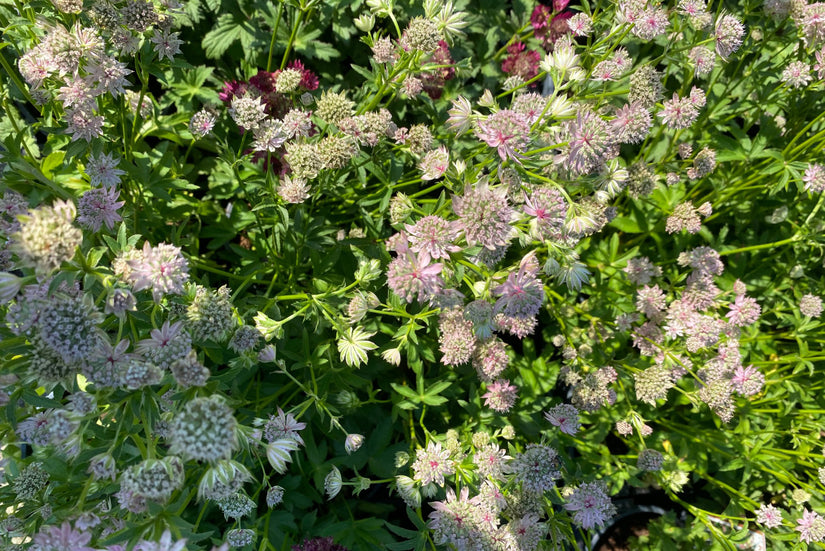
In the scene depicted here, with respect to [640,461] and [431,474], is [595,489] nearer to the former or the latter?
[640,461]

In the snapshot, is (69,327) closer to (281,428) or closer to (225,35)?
(281,428)

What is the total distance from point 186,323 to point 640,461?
214 cm

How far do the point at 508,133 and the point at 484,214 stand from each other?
0.27 metres

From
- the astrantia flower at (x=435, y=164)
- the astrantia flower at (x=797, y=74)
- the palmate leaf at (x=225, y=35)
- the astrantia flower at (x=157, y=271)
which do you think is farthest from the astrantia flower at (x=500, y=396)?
the palmate leaf at (x=225, y=35)

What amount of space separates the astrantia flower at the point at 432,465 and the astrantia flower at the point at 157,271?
1.18 metres

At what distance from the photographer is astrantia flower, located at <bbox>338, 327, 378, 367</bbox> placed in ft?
6.45

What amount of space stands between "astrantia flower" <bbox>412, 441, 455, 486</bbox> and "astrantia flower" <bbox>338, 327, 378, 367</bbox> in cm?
50

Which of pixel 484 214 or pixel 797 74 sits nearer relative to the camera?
pixel 484 214

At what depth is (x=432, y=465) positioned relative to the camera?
6.90 feet

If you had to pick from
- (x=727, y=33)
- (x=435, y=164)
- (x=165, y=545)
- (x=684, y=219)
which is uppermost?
(x=727, y=33)

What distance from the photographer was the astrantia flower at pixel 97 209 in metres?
1.82

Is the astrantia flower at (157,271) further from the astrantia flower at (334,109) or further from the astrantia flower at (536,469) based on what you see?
the astrantia flower at (536,469)

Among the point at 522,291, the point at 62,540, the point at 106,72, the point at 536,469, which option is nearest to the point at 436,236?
the point at 522,291

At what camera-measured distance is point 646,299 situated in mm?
2602
